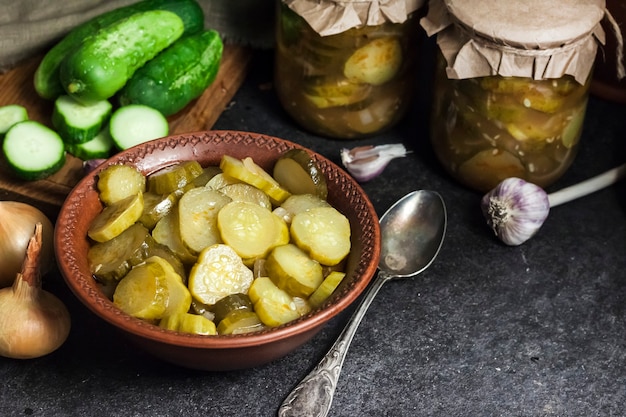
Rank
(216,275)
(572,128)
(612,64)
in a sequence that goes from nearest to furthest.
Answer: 1. (216,275)
2. (572,128)
3. (612,64)

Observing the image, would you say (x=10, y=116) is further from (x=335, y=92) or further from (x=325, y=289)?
(x=325, y=289)

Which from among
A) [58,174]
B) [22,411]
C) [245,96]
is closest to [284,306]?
[22,411]

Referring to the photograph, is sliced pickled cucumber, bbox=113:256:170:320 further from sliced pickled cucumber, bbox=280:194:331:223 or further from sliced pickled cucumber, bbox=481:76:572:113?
sliced pickled cucumber, bbox=481:76:572:113

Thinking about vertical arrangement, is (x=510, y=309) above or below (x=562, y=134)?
below

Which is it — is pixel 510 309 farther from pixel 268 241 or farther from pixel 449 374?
pixel 268 241

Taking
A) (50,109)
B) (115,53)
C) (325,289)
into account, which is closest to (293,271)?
Result: (325,289)

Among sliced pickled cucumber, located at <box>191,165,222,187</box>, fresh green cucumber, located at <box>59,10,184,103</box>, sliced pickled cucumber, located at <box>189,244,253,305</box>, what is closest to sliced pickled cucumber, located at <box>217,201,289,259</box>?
sliced pickled cucumber, located at <box>189,244,253,305</box>

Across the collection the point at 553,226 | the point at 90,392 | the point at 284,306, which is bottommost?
the point at 553,226
